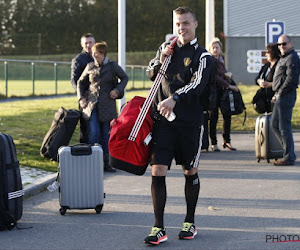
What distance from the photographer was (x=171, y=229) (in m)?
7.42

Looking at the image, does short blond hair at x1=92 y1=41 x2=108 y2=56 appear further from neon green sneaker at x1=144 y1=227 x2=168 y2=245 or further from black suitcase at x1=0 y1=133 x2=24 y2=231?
neon green sneaker at x1=144 y1=227 x2=168 y2=245

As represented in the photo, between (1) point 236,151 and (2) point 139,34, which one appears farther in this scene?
(2) point 139,34

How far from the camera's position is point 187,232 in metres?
6.96

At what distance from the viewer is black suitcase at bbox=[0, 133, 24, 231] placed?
24.1ft

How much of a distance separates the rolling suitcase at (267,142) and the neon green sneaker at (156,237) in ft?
19.3

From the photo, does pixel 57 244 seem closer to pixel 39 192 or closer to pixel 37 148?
pixel 39 192

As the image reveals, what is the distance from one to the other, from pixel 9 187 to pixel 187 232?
1711 mm

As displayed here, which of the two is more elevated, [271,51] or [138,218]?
[271,51]

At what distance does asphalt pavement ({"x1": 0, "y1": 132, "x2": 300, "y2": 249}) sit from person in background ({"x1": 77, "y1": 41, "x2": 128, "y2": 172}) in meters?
0.81

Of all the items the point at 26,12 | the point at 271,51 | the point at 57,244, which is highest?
the point at 26,12

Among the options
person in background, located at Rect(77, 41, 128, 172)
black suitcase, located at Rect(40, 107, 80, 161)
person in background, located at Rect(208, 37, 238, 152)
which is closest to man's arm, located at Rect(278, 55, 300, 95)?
person in background, located at Rect(208, 37, 238, 152)

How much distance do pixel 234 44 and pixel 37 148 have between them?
36.1 m

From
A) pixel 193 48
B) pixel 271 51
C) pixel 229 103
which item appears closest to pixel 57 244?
pixel 193 48

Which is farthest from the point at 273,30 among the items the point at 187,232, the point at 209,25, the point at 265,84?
the point at 187,232
